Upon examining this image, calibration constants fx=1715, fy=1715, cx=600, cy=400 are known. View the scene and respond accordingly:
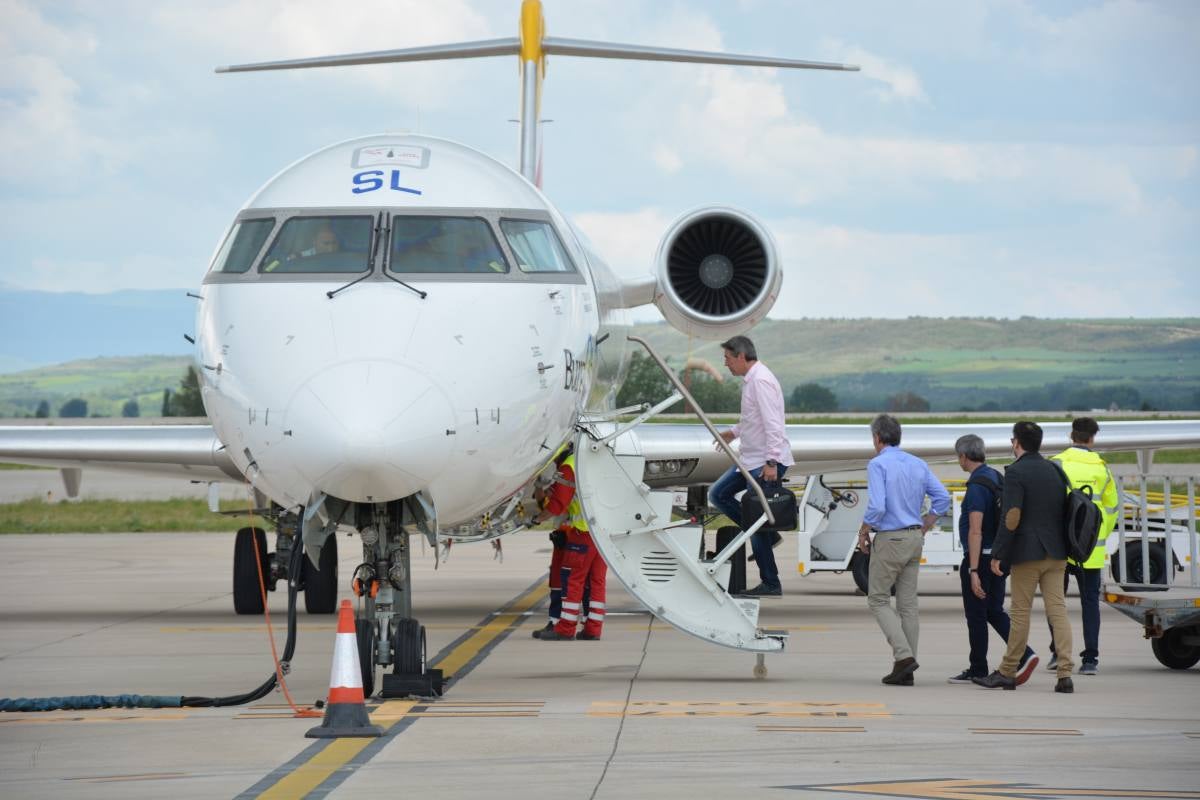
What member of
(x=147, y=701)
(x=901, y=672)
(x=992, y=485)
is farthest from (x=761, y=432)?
(x=147, y=701)

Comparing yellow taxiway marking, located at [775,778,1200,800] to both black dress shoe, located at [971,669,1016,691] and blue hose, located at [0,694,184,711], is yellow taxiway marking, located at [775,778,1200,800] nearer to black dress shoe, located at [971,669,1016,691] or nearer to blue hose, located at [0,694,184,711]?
black dress shoe, located at [971,669,1016,691]

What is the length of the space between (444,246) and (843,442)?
7933mm

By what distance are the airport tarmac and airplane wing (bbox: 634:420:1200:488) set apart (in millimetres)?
1670

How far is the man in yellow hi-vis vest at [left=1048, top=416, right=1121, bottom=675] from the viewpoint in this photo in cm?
1234

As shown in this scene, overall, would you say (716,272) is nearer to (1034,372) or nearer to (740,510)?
(740,510)

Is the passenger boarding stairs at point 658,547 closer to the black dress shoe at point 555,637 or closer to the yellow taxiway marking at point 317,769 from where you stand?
the black dress shoe at point 555,637

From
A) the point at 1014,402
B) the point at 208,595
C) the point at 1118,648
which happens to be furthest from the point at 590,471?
the point at 1014,402

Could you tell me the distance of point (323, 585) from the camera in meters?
17.9

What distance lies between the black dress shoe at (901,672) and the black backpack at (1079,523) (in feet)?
4.11

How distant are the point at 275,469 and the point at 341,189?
2118 millimetres

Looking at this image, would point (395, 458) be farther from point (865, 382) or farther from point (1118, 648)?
point (865, 382)

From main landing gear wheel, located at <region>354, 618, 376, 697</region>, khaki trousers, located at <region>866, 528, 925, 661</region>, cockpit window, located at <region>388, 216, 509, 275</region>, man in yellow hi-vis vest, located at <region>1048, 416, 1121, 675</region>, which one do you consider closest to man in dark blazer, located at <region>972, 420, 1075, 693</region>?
khaki trousers, located at <region>866, 528, 925, 661</region>

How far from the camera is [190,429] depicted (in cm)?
1633

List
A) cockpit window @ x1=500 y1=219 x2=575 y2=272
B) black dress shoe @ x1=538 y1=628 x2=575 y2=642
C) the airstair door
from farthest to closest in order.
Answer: black dress shoe @ x1=538 y1=628 x2=575 y2=642 < the airstair door < cockpit window @ x1=500 y1=219 x2=575 y2=272
